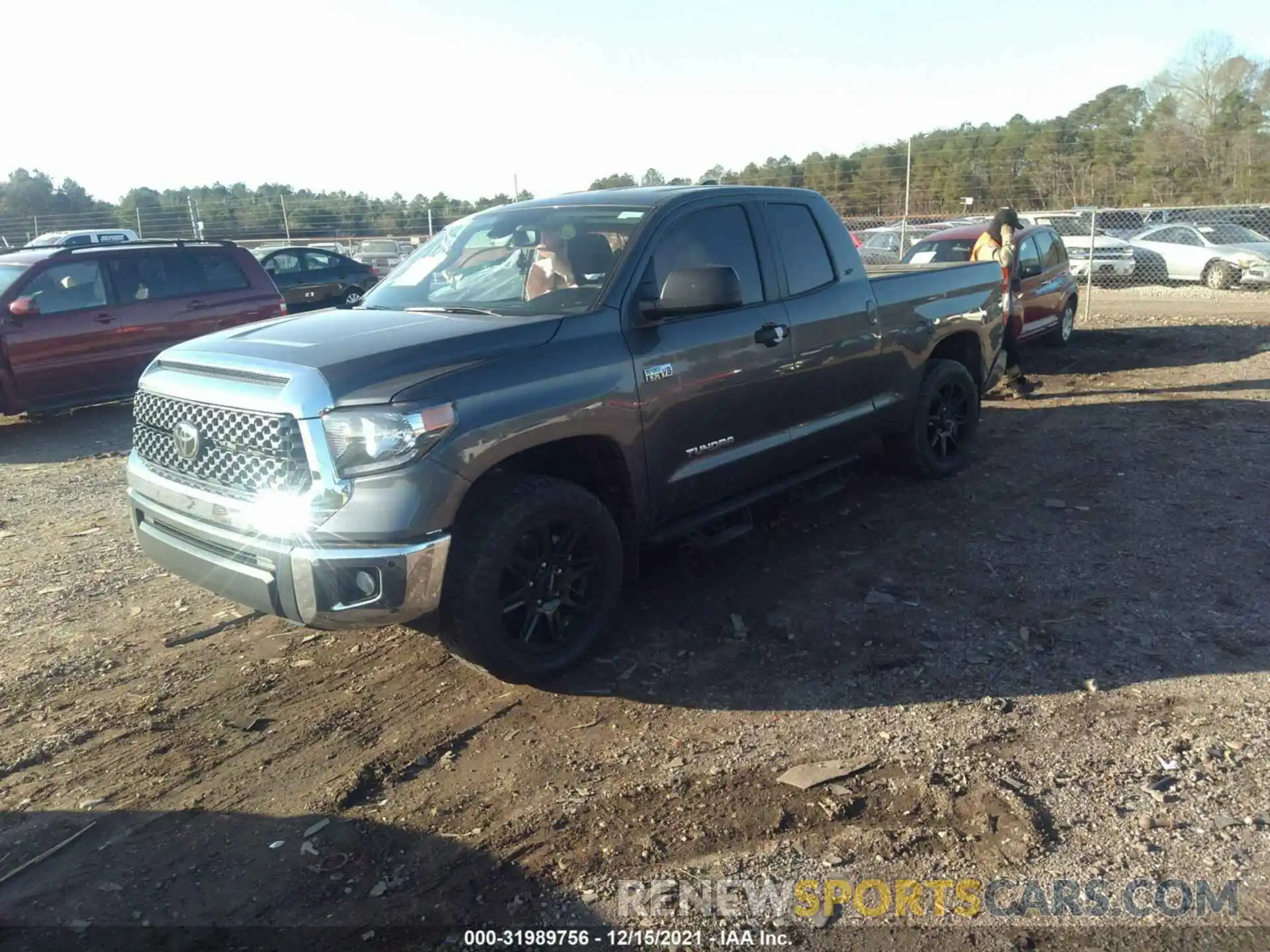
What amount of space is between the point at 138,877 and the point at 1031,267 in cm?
1103

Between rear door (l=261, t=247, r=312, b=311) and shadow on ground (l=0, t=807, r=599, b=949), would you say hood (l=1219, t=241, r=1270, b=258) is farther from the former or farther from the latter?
shadow on ground (l=0, t=807, r=599, b=949)

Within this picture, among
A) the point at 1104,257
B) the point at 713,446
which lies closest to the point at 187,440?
the point at 713,446

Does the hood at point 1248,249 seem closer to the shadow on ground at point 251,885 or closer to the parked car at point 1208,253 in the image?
the parked car at point 1208,253

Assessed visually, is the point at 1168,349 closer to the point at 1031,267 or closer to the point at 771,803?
the point at 1031,267

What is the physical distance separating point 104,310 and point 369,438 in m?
7.83

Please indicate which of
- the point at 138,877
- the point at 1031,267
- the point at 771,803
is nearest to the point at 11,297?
the point at 138,877

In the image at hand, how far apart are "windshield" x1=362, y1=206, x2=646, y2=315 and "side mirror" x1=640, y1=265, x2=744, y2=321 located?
0.31 meters

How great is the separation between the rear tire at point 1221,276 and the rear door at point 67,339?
66.1 ft

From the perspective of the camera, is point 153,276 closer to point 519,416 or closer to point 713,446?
point 713,446

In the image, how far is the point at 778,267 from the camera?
16.8 feet

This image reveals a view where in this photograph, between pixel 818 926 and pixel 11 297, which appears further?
pixel 11 297

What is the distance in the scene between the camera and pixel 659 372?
168 inches

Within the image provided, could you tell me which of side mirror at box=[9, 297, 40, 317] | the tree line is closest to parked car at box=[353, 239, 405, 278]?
the tree line

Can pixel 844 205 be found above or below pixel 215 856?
above
